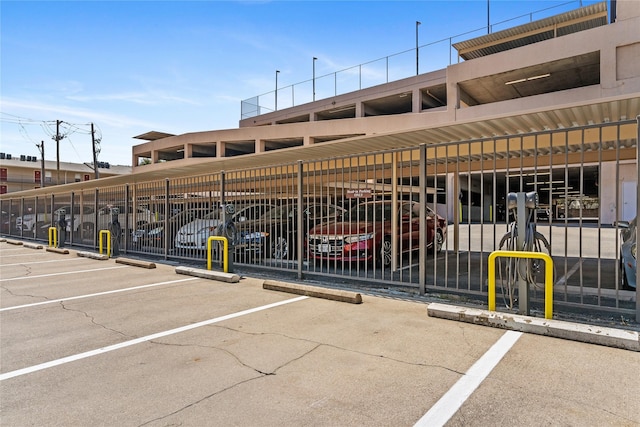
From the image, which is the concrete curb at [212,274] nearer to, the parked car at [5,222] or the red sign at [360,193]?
the red sign at [360,193]

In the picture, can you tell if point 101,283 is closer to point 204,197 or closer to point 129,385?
point 204,197

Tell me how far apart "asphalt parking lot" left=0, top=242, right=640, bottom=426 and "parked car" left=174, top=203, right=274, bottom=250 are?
12.4ft

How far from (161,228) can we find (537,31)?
84.6 feet

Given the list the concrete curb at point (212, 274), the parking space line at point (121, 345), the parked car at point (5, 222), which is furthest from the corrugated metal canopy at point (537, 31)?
the parked car at point (5, 222)

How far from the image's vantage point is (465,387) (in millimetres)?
2994

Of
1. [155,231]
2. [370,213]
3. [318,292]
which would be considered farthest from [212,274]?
[155,231]

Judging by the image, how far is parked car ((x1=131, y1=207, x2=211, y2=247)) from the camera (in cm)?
981

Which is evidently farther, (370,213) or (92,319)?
(370,213)

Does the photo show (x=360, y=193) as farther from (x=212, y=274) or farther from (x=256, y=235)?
(x=212, y=274)

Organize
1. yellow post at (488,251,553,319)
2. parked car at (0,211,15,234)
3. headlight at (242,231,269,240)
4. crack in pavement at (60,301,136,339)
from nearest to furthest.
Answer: yellow post at (488,251,553,319) → crack in pavement at (60,301,136,339) → headlight at (242,231,269,240) → parked car at (0,211,15,234)

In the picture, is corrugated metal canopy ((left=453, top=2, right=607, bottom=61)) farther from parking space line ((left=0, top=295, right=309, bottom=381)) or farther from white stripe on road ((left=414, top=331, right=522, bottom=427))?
white stripe on road ((left=414, top=331, right=522, bottom=427))

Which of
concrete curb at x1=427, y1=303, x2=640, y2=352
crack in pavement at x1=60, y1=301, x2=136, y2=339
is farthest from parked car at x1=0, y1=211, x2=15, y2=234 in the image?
concrete curb at x1=427, y1=303, x2=640, y2=352

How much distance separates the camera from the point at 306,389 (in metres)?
3.02

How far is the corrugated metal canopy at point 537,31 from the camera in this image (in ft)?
76.4
